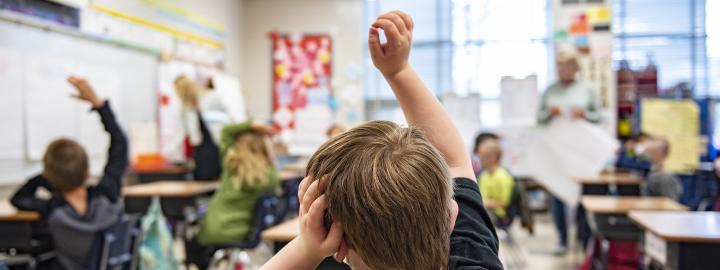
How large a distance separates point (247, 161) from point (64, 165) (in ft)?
3.20

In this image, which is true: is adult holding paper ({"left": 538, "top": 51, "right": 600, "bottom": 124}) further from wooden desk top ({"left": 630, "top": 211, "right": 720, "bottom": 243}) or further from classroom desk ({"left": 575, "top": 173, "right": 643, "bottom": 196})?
wooden desk top ({"left": 630, "top": 211, "right": 720, "bottom": 243})

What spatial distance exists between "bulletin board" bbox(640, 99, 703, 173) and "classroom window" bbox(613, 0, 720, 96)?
137cm

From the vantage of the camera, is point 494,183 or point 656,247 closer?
point 656,247

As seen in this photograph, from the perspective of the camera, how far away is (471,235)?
84 cm

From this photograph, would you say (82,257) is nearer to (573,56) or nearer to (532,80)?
(573,56)

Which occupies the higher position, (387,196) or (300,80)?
(300,80)

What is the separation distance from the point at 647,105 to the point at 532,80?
1562 mm

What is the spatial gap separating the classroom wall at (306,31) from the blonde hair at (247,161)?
523 centimetres

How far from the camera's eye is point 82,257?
10.2 feet

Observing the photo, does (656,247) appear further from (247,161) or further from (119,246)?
(119,246)

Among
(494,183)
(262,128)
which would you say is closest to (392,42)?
(262,128)

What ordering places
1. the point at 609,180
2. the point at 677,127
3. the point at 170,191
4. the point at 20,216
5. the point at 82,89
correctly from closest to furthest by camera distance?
the point at 82,89
the point at 20,216
the point at 170,191
the point at 609,180
the point at 677,127

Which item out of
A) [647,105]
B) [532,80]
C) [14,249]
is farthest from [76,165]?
[647,105]

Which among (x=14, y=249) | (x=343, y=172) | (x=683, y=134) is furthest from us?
(x=683, y=134)
